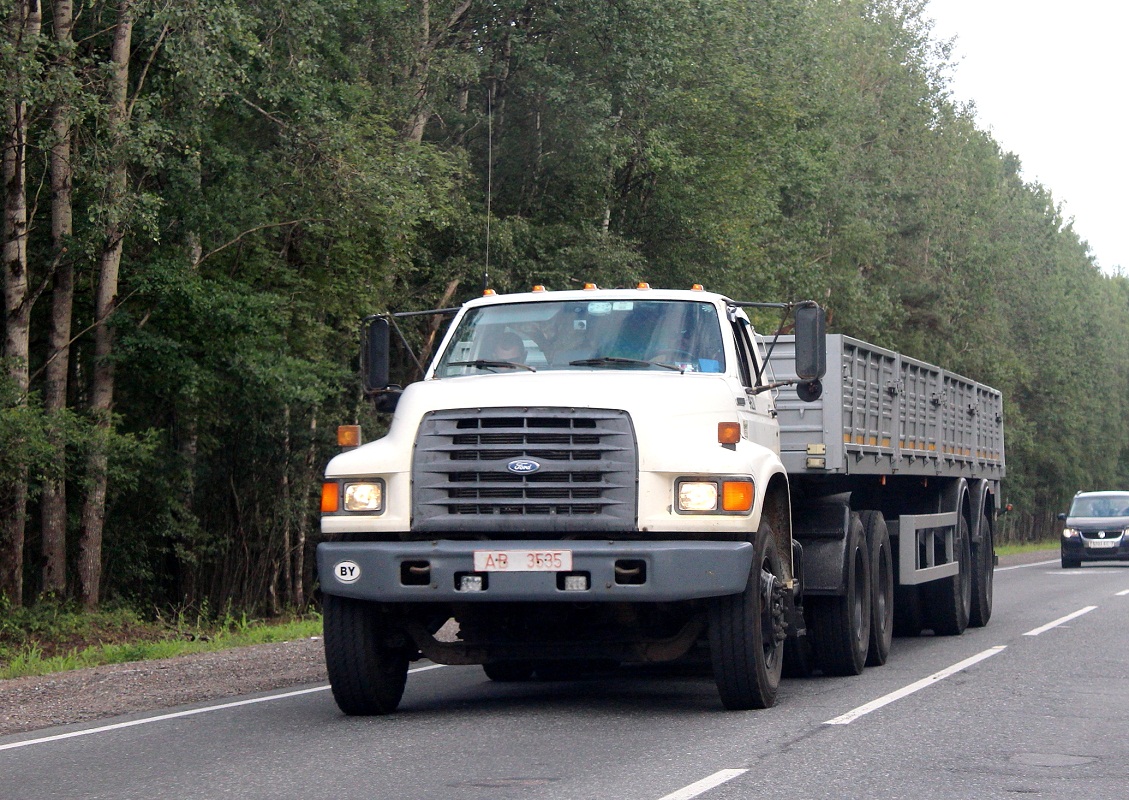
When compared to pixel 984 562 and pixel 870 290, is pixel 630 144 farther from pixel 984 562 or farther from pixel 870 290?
pixel 870 290

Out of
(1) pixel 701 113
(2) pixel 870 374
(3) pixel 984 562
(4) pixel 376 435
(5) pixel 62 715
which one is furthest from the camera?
(1) pixel 701 113

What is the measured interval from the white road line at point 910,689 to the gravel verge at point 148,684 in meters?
4.52

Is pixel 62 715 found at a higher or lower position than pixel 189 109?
lower

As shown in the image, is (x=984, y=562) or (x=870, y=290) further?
(x=870, y=290)

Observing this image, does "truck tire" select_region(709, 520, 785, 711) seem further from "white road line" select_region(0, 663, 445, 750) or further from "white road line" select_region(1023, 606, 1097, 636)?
"white road line" select_region(1023, 606, 1097, 636)

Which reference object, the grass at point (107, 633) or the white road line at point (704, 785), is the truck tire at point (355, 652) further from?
the grass at point (107, 633)

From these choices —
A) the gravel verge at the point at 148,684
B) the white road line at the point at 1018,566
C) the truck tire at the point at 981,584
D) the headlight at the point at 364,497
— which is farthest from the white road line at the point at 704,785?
the white road line at the point at 1018,566

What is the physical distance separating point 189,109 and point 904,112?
4150 cm

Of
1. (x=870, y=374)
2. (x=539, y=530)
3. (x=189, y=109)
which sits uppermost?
(x=189, y=109)

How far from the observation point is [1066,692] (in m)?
10.9

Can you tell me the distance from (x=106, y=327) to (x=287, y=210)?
11.2ft

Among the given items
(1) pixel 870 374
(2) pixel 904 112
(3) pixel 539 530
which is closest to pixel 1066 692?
(1) pixel 870 374

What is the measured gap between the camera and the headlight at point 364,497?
912cm

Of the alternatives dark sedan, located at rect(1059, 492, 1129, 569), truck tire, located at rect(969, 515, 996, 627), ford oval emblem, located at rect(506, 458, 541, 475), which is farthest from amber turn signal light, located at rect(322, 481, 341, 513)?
dark sedan, located at rect(1059, 492, 1129, 569)
